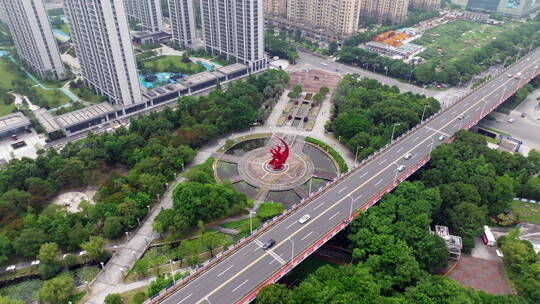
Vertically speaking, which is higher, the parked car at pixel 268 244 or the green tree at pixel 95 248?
the parked car at pixel 268 244

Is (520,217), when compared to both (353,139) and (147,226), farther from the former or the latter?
(147,226)

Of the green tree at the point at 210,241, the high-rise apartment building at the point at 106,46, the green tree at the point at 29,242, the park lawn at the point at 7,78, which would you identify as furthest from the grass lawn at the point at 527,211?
the park lawn at the point at 7,78

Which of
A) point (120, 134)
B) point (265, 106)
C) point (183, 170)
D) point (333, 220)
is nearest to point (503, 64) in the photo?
point (265, 106)

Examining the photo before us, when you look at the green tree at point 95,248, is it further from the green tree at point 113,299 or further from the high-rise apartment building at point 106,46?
the high-rise apartment building at point 106,46

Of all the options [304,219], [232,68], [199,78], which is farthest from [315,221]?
[232,68]

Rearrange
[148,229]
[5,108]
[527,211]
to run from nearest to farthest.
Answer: [148,229]
[527,211]
[5,108]

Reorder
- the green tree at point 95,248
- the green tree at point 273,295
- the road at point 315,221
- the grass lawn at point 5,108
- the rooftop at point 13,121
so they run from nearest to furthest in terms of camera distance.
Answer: the green tree at point 273,295, the road at point 315,221, the green tree at point 95,248, the rooftop at point 13,121, the grass lawn at point 5,108

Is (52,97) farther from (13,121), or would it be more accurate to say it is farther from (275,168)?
(275,168)
